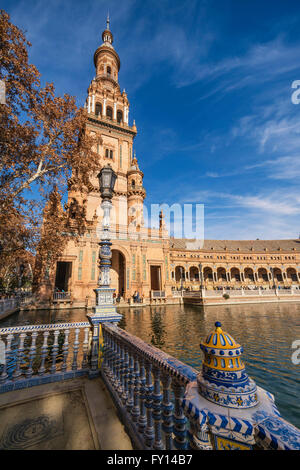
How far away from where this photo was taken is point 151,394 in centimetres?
200

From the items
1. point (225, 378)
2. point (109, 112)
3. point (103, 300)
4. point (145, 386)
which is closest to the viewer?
point (225, 378)

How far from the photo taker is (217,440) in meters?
1.10

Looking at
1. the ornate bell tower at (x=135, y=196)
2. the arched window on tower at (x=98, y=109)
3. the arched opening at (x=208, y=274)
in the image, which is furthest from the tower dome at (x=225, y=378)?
the arched opening at (x=208, y=274)

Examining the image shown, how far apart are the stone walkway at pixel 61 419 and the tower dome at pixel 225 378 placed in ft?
5.50

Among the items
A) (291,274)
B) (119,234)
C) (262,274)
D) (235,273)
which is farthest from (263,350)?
(291,274)

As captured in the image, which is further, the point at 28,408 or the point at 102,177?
the point at 102,177

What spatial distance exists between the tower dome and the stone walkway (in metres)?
1.68

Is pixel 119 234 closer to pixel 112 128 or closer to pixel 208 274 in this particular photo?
pixel 112 128

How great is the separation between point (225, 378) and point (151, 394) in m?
1.15

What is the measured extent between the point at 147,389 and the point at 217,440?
3.85 feet

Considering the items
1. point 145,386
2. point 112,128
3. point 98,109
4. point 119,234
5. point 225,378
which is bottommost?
point 145,386

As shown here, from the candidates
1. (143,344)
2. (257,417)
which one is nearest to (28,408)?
(143,344)

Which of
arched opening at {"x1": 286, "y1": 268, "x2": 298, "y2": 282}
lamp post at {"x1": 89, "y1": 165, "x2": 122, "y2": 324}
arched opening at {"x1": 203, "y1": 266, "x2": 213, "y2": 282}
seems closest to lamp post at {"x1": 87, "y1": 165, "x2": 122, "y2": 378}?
lamp post at {"x1": 89, "y1": 165, "x2": 122, "y2": 324}
